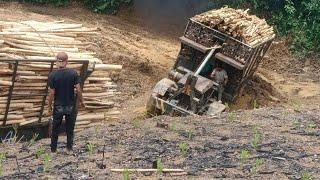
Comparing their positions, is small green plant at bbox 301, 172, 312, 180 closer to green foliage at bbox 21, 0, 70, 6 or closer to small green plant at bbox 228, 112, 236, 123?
small green plant at bbox 228, 112, 236, 123

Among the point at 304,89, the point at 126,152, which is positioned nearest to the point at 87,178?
the point at 126,152

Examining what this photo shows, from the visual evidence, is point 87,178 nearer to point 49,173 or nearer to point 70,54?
point 49,173

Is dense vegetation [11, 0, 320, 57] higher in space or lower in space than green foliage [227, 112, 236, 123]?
higher

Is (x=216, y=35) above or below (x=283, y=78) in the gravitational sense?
above

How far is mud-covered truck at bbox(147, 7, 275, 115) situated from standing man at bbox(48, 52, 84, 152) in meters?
4.57

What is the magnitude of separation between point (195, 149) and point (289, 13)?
51.5 feet

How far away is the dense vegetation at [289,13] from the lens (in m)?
23.0

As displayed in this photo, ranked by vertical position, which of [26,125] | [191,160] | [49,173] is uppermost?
[191,160]

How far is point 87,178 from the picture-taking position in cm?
790

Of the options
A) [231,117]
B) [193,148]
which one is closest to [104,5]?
[231,117]

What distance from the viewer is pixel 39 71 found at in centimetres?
1127

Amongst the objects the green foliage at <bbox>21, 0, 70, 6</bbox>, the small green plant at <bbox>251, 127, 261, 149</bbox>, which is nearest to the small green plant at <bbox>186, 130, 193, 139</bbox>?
the small green plant at <bbox>251, 127, 261, 149</bbox>

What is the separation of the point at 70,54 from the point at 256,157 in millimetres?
5063

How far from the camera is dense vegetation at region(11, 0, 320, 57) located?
23.0 metres
